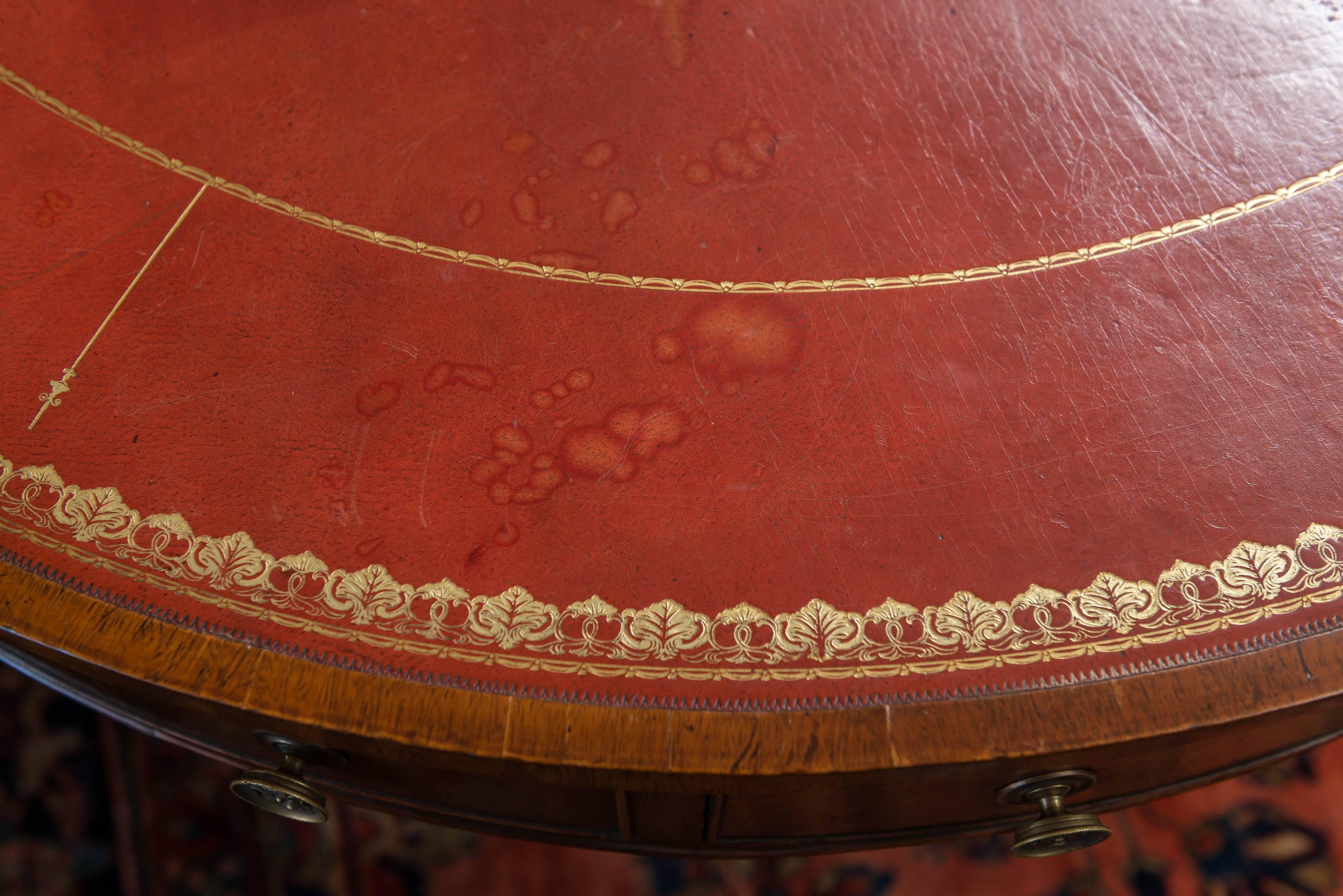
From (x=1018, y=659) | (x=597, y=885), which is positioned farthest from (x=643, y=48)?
(x=597, y=885)

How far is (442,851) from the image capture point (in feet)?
5.83

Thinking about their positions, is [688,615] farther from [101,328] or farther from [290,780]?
[101,328]

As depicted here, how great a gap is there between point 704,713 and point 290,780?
403 mm

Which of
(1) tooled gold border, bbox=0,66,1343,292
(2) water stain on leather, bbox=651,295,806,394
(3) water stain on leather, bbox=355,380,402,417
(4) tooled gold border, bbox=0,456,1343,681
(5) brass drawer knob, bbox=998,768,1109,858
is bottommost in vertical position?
(5) brass drawer knob, bbox=998,768,1109,858

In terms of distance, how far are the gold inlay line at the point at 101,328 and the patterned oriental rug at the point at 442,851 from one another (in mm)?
1081

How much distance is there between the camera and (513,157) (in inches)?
45.3

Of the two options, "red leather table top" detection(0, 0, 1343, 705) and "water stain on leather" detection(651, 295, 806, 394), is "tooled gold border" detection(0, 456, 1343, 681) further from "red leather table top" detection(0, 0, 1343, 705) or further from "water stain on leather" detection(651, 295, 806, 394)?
"water stain on leather" detection(651, 295, 806, 394)

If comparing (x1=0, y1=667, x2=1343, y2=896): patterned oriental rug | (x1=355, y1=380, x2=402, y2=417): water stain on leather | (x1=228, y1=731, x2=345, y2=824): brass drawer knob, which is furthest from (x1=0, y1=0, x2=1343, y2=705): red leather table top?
(x1=0, y1=667, x2=1343, y2=896): patterned oriental rug

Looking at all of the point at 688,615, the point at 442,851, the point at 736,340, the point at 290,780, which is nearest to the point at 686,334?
the point at 736,340

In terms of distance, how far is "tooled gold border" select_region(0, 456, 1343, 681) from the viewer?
841 millimetres

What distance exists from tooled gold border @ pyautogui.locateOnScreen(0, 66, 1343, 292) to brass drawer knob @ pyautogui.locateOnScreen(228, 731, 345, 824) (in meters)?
0.54

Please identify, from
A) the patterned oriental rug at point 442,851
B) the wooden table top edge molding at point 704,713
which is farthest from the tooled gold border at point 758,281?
the patterned oriental rug at point 442,851

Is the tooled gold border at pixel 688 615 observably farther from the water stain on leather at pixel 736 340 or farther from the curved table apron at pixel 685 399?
the water stain on leather at pixel 736 340

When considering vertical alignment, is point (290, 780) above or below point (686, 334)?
below
